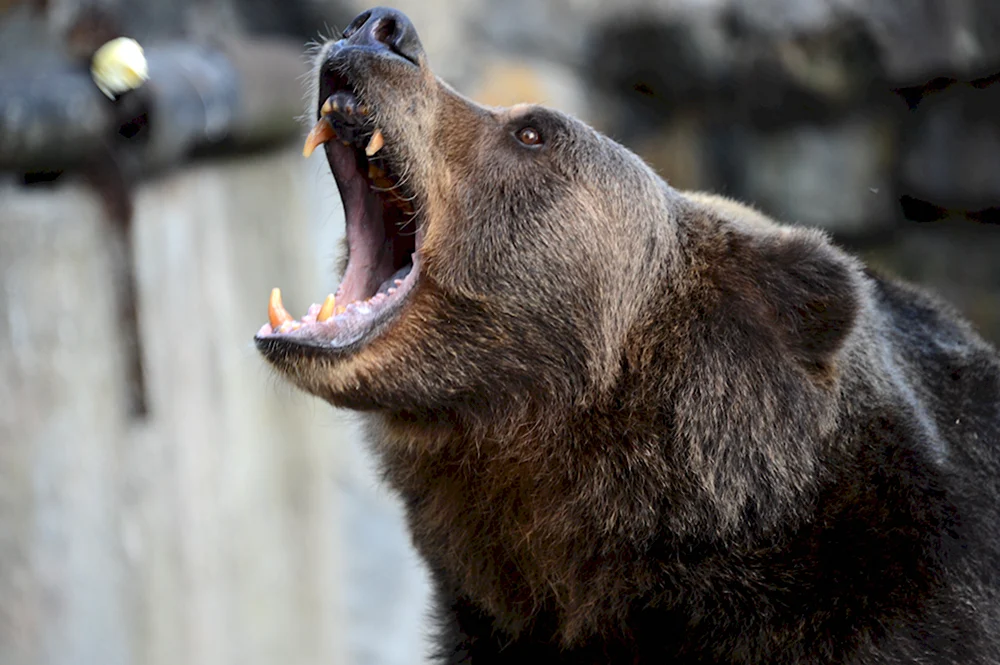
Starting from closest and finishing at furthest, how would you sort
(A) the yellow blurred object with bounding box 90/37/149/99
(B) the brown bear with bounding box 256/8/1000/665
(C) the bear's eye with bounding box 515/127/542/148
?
(B) the brown bear with bounding box 256/8/1000/665
(C) the bear's eye with bounding box 515/127/542/148
(A) the yellow blurred object with bounding box 90/37/149/99

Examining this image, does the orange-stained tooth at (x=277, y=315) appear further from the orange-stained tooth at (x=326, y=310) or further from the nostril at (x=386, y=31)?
the nostril at (x=386, y=31)

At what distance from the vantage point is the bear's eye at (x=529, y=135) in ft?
8.94

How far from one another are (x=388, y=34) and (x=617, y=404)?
0.90 meters

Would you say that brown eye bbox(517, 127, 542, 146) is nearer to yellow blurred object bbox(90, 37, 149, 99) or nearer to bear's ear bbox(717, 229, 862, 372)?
bear's ear bbox(717, 229, 862, 372)

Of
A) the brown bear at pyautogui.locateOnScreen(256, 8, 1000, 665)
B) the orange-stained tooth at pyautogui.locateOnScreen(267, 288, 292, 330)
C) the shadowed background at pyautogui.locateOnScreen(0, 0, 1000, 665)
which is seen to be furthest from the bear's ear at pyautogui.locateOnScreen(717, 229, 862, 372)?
the shadowed background at pyautogui.locateOnScreen(0, 0, 1000, 665)

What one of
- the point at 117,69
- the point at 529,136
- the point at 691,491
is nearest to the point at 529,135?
the point at 529,136

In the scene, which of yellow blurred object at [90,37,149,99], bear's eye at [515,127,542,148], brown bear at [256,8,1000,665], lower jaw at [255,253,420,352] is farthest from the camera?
yellow blurred object at [90,37,149,99]

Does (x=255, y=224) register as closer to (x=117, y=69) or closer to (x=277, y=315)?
(x=117, y=69)

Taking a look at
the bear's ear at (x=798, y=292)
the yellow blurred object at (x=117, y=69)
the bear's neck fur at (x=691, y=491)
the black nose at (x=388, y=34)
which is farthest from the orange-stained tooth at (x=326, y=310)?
the yellow blurred object at (x=117, y=69)

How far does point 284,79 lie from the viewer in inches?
184

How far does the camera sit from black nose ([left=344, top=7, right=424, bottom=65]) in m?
2.55

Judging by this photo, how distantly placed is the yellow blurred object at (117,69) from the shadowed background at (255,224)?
0.14 ft

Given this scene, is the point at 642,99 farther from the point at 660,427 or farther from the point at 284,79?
the point at 660,427

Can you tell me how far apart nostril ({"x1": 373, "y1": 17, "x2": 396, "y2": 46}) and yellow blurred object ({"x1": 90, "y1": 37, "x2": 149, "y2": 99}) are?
4.55 feet
